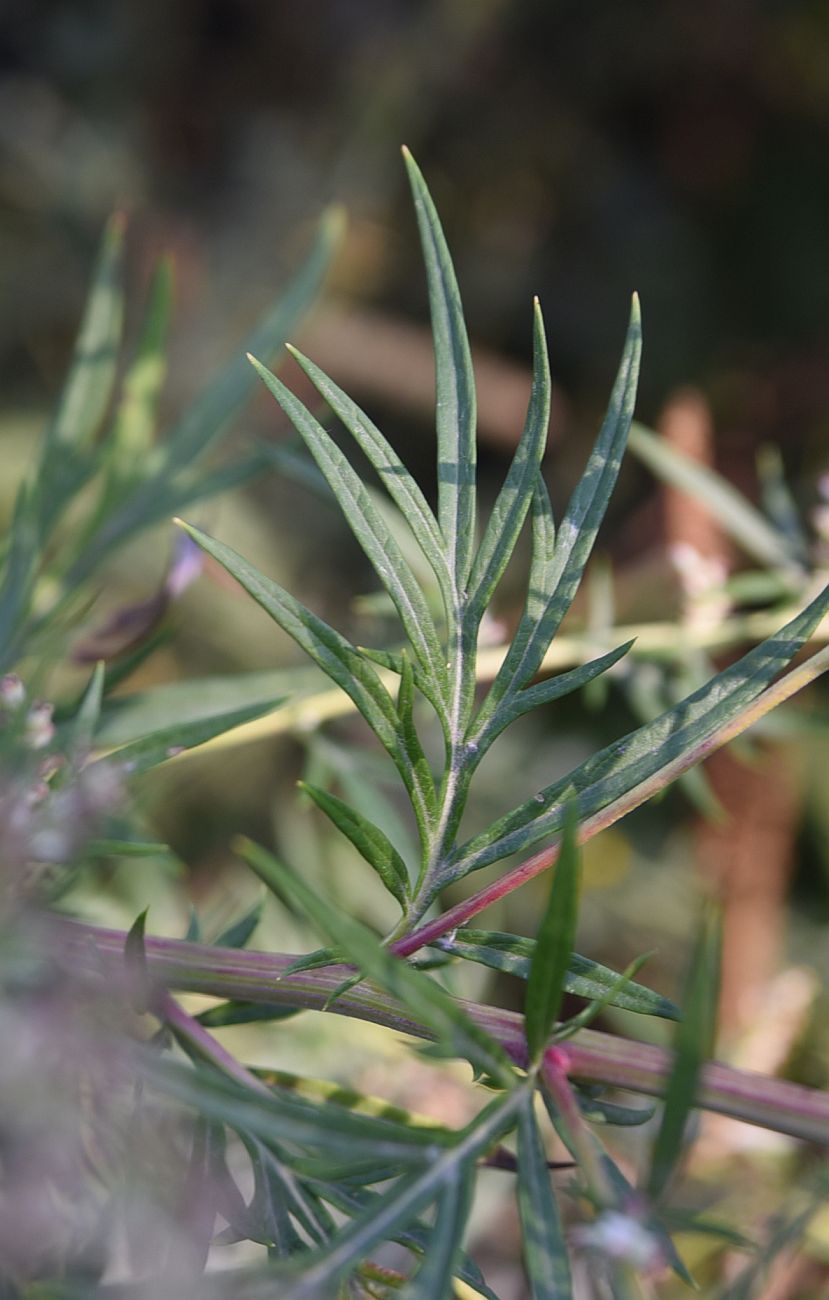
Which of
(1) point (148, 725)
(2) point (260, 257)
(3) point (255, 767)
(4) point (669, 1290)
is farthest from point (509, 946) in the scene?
(2) point (260, 257)

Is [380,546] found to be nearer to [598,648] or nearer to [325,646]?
[325,646]

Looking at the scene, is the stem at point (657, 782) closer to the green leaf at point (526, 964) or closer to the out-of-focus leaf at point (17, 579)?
the green leaf at point (526, 964)

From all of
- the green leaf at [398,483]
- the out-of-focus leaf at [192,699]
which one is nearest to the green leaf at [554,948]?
the green leaf at [398,483]

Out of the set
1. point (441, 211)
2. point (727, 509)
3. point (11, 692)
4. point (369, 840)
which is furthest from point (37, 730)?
point (441, 211)

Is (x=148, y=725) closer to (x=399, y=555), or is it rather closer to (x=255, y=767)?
(x=399, y=555)

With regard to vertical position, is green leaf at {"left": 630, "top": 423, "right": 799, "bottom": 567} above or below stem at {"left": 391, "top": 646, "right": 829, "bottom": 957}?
above

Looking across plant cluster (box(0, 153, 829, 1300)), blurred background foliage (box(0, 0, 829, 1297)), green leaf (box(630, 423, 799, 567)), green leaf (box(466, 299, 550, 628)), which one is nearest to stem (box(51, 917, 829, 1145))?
plant cluster (box(0, 153, 829, 1300))

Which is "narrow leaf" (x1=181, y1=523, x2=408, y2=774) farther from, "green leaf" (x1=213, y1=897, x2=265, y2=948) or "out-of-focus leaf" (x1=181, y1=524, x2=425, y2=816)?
"green leaf" (x1=213, y1=897, x2=265, y2=948)
